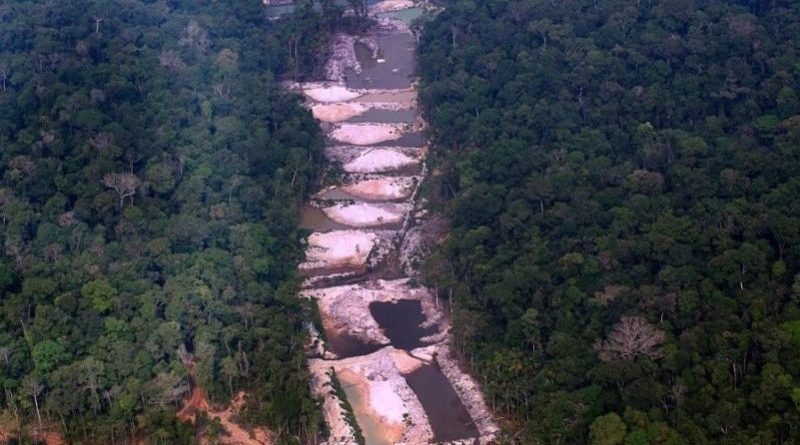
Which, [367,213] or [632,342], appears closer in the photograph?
[632,342]

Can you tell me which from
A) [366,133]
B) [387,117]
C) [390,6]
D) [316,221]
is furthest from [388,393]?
[390,6]

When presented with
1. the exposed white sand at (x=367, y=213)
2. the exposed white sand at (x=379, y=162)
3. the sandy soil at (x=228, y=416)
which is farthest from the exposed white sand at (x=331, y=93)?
the sandy soil at (x=228, y=416)

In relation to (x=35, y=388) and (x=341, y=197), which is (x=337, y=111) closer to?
(x=341, y=197)

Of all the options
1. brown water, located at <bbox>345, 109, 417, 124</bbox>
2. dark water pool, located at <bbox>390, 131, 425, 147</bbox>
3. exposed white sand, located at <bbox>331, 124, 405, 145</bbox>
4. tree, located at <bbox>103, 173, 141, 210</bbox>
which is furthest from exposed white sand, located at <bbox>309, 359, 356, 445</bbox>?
brown water, located at <bbox>345, 109, 417, 124</bbox>

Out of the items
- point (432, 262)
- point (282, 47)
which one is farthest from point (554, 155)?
point (282, 47)

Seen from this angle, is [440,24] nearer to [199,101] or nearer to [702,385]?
[199,101]

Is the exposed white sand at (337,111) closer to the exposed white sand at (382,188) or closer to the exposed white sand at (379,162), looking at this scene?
the exposed white sand at (379,162)
